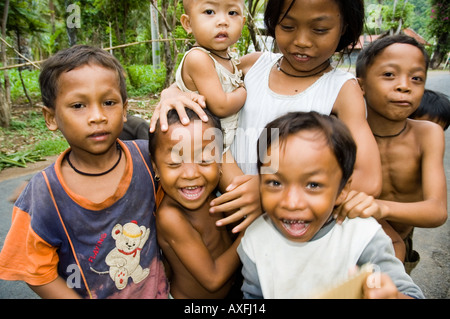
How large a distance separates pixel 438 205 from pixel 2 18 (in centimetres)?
707

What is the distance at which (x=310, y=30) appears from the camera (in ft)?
4.21

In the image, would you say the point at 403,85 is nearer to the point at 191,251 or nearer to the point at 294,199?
the point at 294,199

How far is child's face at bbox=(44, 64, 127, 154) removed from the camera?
1.23 metres

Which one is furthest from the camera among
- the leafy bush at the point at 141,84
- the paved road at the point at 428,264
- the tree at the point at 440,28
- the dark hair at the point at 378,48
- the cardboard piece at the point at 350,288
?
the tree at the point at 440,28

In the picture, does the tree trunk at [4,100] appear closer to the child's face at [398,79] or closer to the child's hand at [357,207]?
the child's face at [398,79]

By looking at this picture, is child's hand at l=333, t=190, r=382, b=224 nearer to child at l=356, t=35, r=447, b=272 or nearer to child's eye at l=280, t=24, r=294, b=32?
child at l=356, t=35, r=447, b=272

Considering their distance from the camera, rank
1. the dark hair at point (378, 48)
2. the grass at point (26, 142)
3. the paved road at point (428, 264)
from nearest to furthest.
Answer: the dark hair at point (378, 48), the paved road at point (428, 264), the grass at point (26, 142)

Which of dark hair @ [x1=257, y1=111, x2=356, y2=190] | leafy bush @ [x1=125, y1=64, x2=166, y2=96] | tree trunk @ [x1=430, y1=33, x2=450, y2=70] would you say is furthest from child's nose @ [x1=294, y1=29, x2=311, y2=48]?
tree trunk @ [x1=430, y1=33, x2=450, y2=70]

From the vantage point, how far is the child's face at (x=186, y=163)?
1335 millimetres

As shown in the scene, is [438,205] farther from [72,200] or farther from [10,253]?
[10,253]

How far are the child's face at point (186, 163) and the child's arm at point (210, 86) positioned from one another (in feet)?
0.42

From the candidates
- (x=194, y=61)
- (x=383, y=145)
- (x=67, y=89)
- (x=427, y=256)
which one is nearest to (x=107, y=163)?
(x=67, y=89)

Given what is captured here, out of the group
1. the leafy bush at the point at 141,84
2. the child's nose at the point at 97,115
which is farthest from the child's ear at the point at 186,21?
the leafy bush at the point at 141,84

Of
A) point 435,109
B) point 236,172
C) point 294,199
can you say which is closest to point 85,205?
point 236,172
